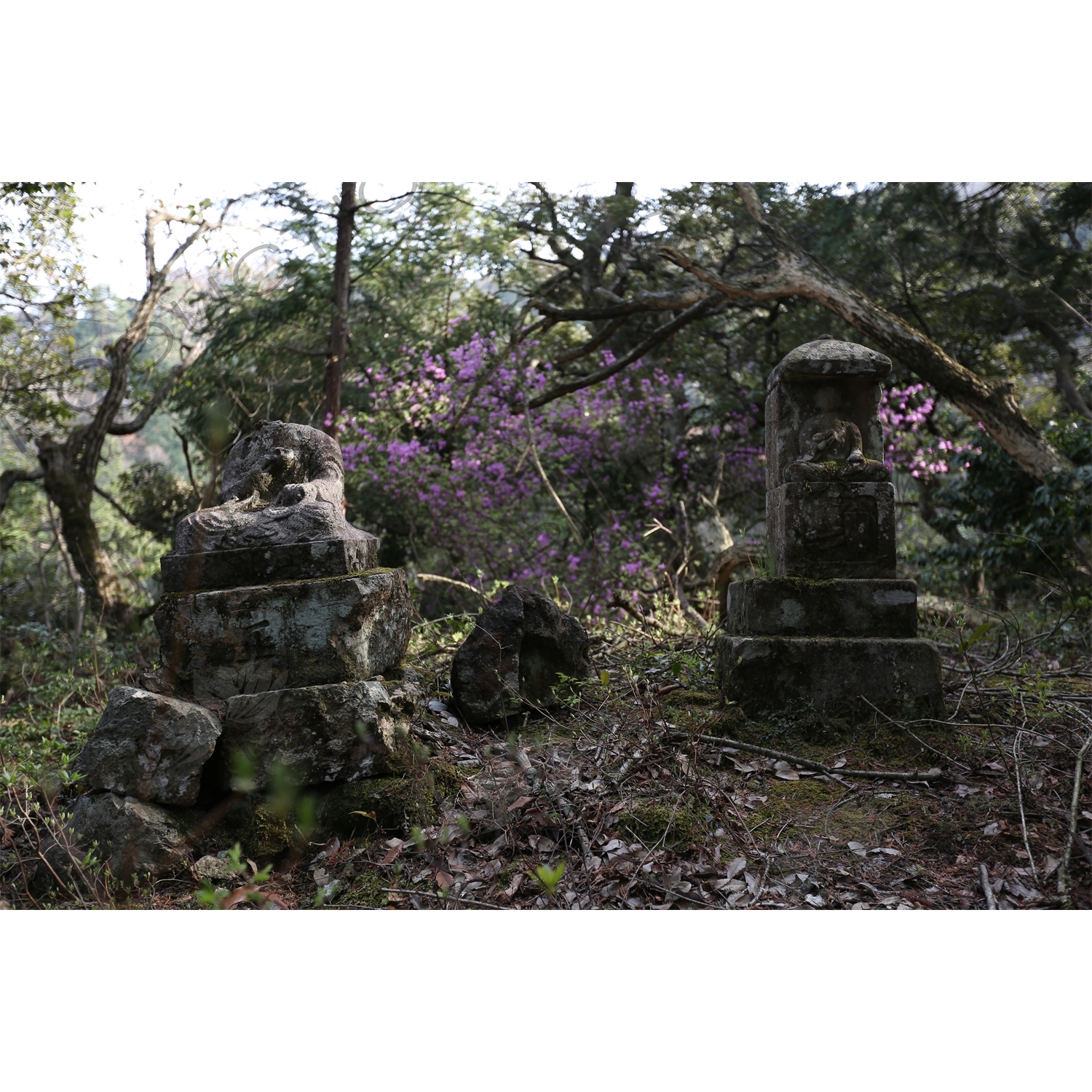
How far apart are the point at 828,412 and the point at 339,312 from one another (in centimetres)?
569

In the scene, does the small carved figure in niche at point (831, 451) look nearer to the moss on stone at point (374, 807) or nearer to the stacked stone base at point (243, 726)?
the stacked stone base at point (243, 726)

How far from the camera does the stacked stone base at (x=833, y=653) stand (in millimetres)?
4344

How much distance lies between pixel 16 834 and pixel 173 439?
87.5 ft

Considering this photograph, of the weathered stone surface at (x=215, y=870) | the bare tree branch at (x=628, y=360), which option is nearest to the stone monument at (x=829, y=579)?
the weathered stone surface at (x=215, y=870)

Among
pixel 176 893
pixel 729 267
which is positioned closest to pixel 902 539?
pixel 729 267

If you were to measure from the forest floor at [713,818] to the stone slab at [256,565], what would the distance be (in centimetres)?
94

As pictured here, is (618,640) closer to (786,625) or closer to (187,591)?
(786,625)

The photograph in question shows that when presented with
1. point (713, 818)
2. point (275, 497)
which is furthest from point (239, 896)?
point (275, 497)

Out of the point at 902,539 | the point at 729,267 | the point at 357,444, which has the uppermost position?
the point at 729,267

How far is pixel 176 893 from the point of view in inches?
123

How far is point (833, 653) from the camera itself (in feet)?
14.3

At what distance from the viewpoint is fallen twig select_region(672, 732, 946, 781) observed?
12.8 feet

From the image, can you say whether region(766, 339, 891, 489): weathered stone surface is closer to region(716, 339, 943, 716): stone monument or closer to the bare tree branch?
region(716, 339, 943, 716): stone monument

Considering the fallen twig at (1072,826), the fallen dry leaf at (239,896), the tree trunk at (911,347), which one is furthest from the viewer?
the tree trunk at (911,347)
